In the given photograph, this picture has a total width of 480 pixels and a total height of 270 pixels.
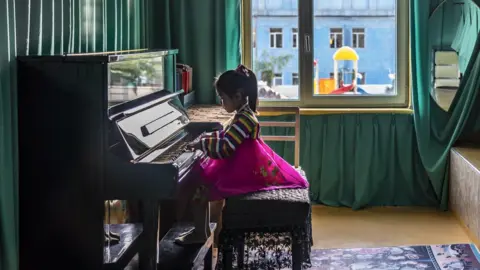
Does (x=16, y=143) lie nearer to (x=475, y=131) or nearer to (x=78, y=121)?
(x=78, y=121)

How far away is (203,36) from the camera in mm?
4320

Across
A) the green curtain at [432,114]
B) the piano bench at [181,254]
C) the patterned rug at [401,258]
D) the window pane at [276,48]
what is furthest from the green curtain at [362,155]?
the piano bench at [181,254]

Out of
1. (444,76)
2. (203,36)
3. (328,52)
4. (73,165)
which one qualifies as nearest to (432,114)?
(444,76)

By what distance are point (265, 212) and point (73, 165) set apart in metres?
0.86

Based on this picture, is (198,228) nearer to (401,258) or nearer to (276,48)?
(401,258)

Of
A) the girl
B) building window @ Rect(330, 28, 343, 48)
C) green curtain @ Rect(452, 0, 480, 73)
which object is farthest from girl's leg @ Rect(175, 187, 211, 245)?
green curtain @ Rect(452, 0, 480, 73)

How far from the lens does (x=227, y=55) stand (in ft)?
14.1

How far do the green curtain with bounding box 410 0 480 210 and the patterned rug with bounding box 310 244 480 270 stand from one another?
0.78 m

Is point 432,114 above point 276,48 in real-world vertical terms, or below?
below

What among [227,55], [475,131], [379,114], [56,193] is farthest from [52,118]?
[475,131]

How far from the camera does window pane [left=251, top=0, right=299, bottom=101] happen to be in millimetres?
4465

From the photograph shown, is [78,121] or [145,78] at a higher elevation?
[145,78]

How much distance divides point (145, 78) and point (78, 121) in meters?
0.71

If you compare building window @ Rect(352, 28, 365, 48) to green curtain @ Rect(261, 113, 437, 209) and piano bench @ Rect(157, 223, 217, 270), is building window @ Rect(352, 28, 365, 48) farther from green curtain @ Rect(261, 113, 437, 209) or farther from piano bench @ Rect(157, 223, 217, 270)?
piano bench @ Rect(157, 223, 217, 270)
